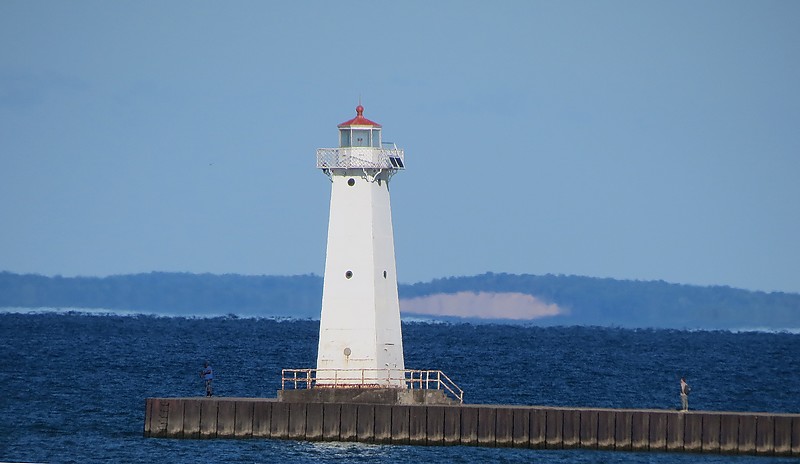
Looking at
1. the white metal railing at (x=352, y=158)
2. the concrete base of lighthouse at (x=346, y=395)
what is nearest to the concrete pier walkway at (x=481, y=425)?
the concrete base of lighthouse at (x=346, y=395)

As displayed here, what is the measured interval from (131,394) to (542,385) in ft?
75.6

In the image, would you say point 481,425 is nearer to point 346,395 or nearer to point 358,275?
point 346,395

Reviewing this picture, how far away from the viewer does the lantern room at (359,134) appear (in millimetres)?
52938

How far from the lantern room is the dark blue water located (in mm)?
10941

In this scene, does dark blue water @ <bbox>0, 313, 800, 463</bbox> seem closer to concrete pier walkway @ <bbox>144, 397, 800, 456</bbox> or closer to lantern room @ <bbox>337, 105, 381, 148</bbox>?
concrete pier walkway @ <bbox>144, 397, 800, 456</bbox>

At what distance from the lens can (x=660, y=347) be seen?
153375 millimetres

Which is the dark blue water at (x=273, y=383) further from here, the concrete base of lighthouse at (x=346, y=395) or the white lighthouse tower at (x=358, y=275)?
the white lighthouse tower at (x=358, y=275)

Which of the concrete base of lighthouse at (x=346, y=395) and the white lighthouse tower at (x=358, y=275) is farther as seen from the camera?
the white lighthouse tower at (x=358, y=275)

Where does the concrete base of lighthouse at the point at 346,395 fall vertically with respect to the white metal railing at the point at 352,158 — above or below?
below

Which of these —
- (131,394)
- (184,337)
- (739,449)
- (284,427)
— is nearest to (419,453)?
(284,427)

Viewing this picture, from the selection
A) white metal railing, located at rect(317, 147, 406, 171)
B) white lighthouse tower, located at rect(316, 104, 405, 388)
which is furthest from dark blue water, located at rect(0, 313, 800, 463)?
white metal railing, located at rect(317, 147, 406, 171)

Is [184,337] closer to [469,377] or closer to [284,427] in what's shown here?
[469,377]

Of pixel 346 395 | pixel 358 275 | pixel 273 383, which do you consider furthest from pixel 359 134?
pixel 273 383

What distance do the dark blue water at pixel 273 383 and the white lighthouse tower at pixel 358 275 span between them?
11.2 ft
